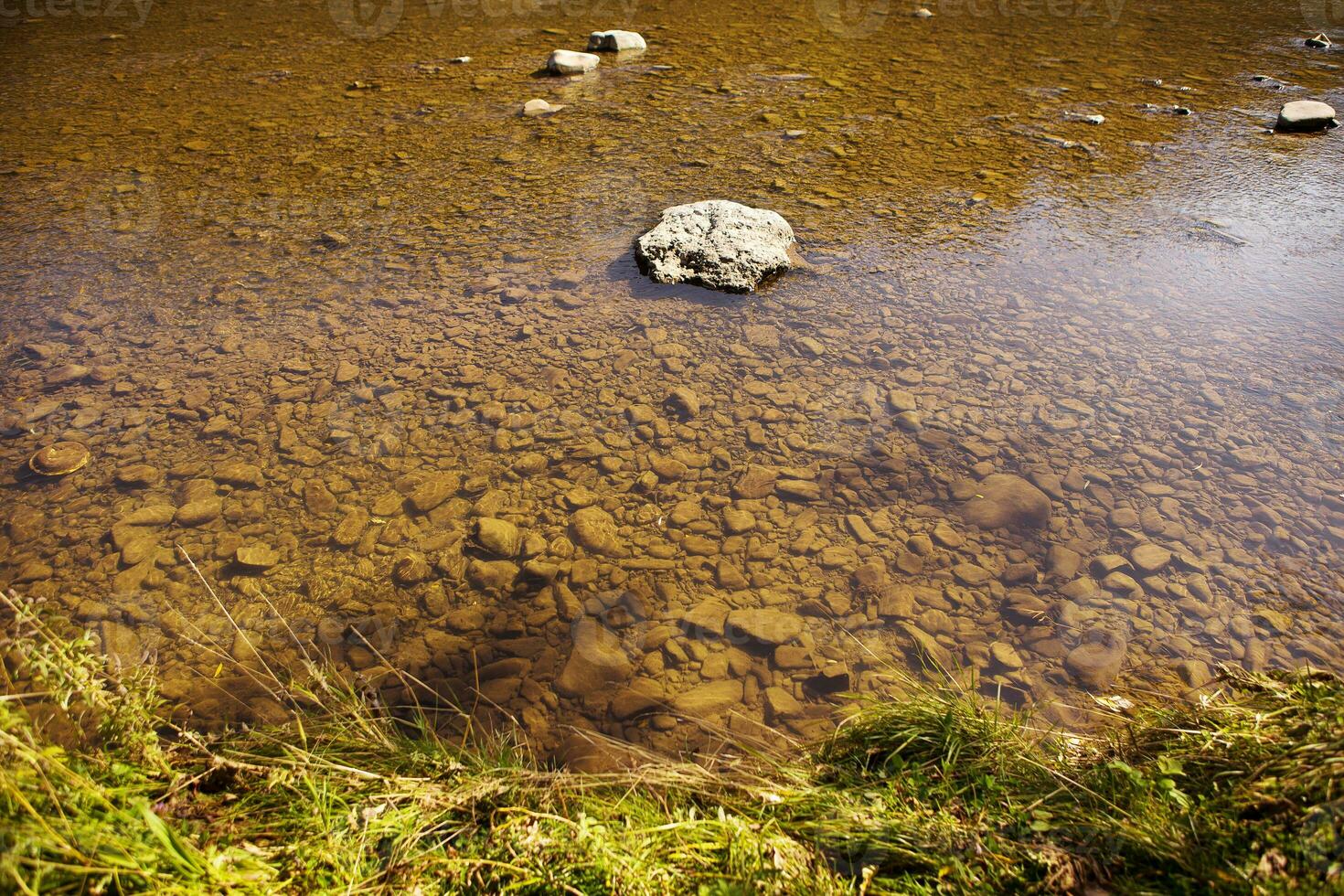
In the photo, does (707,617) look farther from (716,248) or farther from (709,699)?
(716,248)

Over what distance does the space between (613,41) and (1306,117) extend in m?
5.67

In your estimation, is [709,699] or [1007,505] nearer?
[709,699]

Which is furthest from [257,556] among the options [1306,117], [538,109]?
[1306,117]

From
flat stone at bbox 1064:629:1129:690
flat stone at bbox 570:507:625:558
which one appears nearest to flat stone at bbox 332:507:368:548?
flat stone at bbox 570:507:625:558

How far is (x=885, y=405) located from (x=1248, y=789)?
198 centimetres

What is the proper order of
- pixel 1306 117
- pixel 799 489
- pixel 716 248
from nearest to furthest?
1. pixel 799 489
2. pixel 716 248
3. pixel 1306 117

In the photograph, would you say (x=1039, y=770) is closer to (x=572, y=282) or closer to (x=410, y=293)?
(x=572, y=282)

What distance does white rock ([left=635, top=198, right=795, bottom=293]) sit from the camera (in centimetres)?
395

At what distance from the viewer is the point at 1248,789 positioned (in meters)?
1.45

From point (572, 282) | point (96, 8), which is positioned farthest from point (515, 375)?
point (96, 8)

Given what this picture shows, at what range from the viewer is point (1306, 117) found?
543 cm

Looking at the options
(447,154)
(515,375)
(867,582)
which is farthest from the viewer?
(447,154)

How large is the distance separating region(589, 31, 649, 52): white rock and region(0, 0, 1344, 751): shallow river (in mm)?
1525

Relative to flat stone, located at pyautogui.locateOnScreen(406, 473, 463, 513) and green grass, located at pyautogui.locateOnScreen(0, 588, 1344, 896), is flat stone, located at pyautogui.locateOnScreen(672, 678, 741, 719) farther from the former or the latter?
flat stone, located at pyautogui.locateOnScreen(406, 473, 463, 513)
